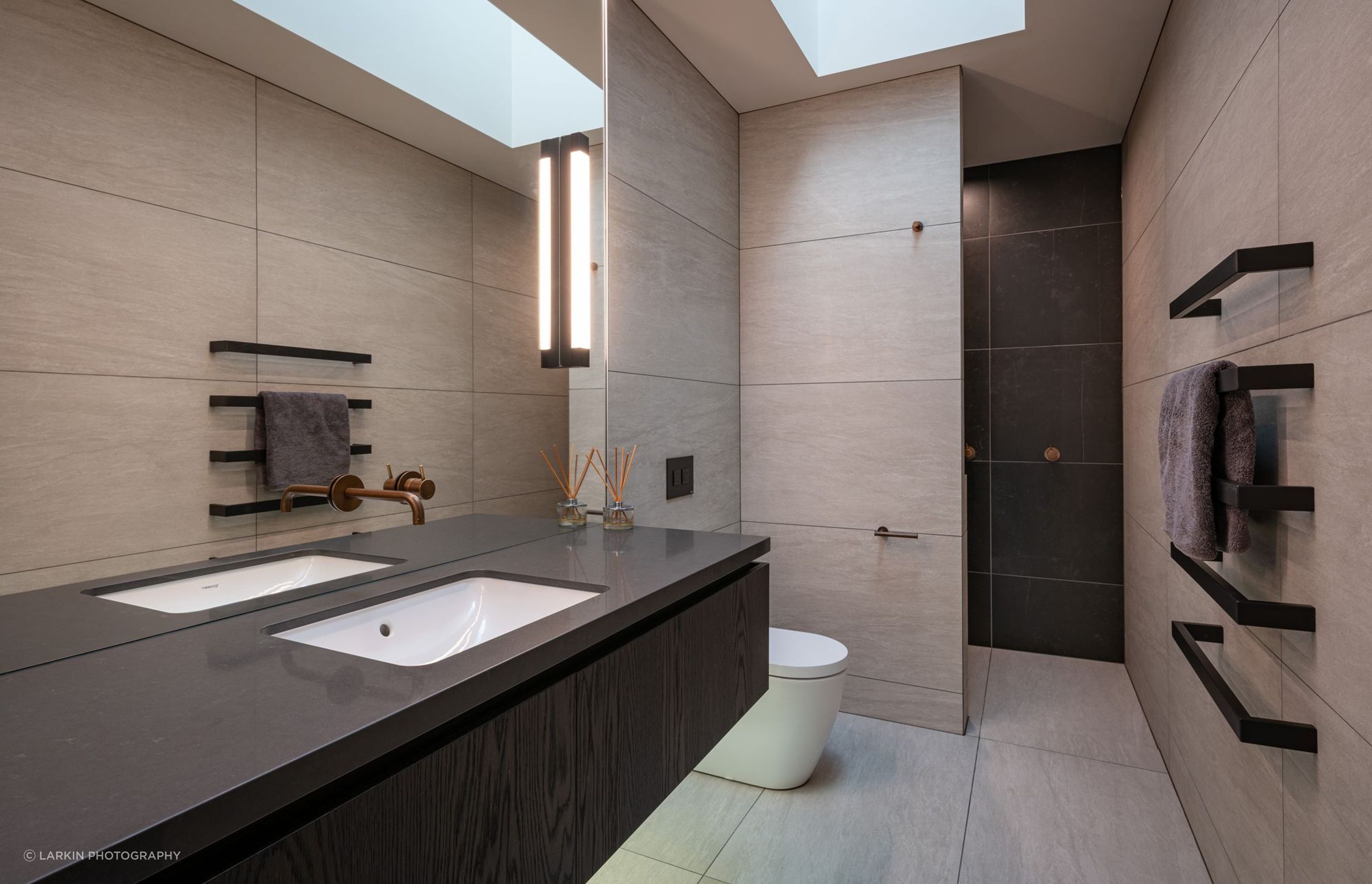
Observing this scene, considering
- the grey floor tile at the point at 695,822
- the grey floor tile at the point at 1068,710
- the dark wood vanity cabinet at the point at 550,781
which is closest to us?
the dark wood vanity cabinet at the point at 550,781

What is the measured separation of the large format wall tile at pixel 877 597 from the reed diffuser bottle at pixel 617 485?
0.93 m

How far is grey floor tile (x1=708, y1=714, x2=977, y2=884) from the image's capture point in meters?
1.80

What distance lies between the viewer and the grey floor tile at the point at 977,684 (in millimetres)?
→ 2650

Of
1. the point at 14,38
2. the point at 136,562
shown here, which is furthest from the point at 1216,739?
the point at 14,38

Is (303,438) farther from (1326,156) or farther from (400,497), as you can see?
(1326,156)

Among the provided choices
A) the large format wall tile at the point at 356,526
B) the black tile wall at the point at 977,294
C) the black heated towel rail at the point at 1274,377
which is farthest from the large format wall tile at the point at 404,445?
the black tile wall at the point at 977,294

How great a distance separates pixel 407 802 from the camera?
683 mm

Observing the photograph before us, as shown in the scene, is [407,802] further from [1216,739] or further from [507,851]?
[1216,739]

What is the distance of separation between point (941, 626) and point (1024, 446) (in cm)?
121

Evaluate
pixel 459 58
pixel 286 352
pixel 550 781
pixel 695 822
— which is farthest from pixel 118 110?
pixel 695 822

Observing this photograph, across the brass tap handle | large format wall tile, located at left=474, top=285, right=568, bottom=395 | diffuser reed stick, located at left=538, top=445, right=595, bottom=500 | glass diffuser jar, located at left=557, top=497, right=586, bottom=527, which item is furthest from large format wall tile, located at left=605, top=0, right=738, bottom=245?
the brass tap handle

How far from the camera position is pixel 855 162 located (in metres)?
2.66

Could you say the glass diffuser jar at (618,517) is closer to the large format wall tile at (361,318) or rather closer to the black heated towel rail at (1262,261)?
the large format wall tile at (361,318)

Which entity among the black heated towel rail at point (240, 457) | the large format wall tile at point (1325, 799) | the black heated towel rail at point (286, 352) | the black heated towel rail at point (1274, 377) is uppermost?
the black heated towel rail at point (286, 352)
